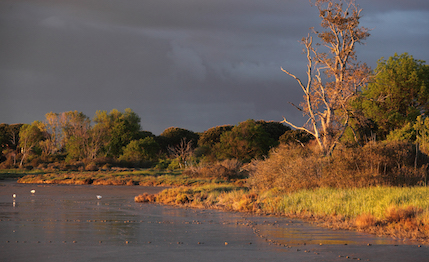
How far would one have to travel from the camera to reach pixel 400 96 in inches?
1988

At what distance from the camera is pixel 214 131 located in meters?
95.9

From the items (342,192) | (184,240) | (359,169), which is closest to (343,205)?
(342,192)

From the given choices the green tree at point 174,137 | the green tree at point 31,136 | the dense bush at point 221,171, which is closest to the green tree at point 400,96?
the dense bush at point 221,171

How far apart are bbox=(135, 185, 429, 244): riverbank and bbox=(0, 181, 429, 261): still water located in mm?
937

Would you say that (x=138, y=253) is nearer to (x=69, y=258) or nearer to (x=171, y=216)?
(x=69, y=258)

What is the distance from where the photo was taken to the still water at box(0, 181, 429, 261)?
10180mm

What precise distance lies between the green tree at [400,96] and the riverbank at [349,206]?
30778 millimetres

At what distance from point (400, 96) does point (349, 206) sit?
36978 mm

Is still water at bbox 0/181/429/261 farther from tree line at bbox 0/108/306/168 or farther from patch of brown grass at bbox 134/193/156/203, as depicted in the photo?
tree line at bbox 0/108/306/168

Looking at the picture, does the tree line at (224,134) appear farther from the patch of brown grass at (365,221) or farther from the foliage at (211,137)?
the patch of brown grass at (365,221)

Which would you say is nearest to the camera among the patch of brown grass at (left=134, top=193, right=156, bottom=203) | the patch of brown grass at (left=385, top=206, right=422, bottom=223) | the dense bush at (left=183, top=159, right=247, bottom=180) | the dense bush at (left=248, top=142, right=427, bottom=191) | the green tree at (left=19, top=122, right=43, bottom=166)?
the patch of brown grass at (left=385, top=206, right=422, bottom=223)

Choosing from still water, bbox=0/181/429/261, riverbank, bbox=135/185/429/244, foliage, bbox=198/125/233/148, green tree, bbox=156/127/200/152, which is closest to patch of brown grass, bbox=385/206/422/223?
riverbank, bbox=135/185/429/244

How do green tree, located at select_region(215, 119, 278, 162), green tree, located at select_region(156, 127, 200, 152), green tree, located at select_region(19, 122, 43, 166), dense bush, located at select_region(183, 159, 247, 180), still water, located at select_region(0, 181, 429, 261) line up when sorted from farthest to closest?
1. green tree, located at select_region(156, 127, 200, 152)
2. green tree, located at select_region(19, 122, 43, 166)
3. green tree, located at select_region(215, 119, 278, 162)
4. dense bush, located at select_region(183, 159, 247, 180)
5. still water, located at select_region(0, 181, 429, 261)

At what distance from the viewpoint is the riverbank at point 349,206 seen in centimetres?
1380
